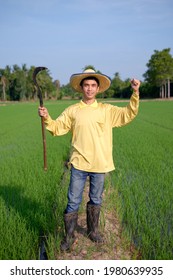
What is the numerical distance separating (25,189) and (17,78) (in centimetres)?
5002

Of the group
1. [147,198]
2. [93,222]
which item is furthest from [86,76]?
[147,198]

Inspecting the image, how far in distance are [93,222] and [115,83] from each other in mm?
57900

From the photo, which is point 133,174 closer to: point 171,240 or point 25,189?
point 25,189

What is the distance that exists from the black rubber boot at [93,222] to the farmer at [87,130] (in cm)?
14

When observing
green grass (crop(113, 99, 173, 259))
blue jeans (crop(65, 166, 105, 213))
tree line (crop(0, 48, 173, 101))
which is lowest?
green grass (crop(113, 99, 173, 259))

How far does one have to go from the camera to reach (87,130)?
8.19 feet

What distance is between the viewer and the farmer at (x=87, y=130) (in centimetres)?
250

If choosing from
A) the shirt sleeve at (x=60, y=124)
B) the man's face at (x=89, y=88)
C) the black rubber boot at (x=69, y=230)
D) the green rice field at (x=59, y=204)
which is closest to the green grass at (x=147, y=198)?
the green rice field at (x=59, y=204)

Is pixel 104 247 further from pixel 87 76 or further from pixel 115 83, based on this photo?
pixel 115 83

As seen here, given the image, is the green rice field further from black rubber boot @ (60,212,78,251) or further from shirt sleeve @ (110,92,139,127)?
shirt sleeve @ (110,92,139,127)

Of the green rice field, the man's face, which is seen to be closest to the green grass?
the green rice field

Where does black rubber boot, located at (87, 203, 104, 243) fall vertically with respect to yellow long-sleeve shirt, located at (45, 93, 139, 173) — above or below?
below

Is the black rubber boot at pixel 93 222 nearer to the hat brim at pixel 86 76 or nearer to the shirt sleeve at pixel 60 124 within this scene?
the shirt sleeve at pixel 60 124

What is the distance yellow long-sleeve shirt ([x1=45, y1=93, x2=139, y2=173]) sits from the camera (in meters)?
2.50
